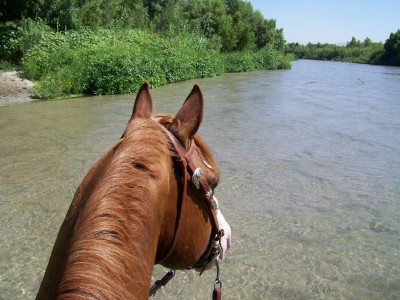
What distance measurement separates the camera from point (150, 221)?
1.18 meters

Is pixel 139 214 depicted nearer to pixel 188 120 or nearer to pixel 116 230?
pixel 116 230

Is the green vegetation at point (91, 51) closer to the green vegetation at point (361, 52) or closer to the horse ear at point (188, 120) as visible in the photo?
the horse ear at point (188, 120)

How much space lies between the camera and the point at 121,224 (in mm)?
1088

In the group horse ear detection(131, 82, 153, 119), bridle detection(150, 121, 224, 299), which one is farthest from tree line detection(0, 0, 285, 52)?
bridle detection(150, 121, 224, 299)

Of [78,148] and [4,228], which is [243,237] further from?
[78,148]

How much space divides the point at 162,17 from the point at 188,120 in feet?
119

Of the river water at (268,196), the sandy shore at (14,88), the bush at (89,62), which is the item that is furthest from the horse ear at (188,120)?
the bush at (89,62)

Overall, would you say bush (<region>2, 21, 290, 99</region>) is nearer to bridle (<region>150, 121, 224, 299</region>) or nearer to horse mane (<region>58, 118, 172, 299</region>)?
bridle (<region>150, 121, 224, 299</region>)

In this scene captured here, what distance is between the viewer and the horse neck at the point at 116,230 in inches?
38.5

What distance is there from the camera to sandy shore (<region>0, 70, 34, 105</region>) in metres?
14.1

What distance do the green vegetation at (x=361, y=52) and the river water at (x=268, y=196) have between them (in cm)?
7047

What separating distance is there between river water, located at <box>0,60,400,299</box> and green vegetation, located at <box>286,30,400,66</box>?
7047 cm

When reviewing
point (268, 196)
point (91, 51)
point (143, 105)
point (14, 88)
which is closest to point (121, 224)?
point (143, 105)

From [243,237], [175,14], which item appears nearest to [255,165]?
[243,237]
